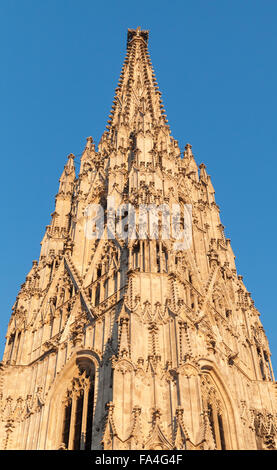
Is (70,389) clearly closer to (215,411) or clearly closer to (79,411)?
(79,411)

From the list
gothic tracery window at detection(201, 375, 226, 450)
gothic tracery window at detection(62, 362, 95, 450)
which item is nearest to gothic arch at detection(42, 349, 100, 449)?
gothic tracery window at detection(62, 362, 95, 450)

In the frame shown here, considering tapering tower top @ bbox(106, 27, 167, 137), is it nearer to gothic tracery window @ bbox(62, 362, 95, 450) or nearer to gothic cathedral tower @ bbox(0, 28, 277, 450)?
gothic cathedral tower @ bbox(0, 28, 277, 450)

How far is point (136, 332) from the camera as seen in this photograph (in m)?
29.9

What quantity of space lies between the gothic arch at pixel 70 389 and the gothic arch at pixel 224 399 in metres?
4.64

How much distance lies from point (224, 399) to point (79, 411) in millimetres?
6213

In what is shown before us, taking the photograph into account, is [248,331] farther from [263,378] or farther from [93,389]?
[93,389]

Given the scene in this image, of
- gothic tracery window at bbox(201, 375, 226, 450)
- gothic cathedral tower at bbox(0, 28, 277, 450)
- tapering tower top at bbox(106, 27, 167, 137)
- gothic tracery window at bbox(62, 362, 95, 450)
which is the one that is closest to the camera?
gothic cathedral tower at bbox(0, 28, 277, 450)

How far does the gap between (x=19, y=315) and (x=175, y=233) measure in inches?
348

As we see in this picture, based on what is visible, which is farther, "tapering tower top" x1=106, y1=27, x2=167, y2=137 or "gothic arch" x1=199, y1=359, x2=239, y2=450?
"tapering tower top" x1=106, y1=27, x2=167, y2=137

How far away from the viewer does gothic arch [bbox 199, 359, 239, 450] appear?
30938mm

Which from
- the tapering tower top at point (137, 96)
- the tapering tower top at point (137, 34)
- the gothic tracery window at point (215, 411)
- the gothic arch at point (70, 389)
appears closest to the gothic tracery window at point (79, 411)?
the gothic arch at point (70, 389)

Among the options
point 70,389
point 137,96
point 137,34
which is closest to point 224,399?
point 70,389

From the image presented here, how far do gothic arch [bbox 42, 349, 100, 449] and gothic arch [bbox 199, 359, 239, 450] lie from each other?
464 centimetres

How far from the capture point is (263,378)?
3619 cm
